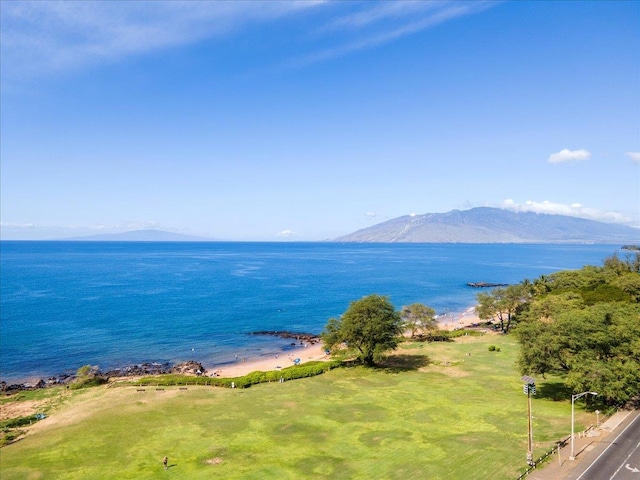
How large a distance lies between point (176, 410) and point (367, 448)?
27.1 metres

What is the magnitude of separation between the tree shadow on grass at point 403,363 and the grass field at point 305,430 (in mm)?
4114

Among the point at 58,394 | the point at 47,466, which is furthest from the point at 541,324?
the point at 58,394

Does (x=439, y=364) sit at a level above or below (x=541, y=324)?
below

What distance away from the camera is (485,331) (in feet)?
332

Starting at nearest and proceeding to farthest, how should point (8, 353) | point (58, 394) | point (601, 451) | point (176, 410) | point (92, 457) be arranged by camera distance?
point (601, 451) < point (92, 457) < point (176, 410) < point (58, 394) < point (8, 353)

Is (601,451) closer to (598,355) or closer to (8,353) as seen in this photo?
(598,355)

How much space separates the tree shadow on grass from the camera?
70.0 metres

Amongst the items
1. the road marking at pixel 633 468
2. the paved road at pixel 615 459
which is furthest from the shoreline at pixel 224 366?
the road marking at pixel 633 468

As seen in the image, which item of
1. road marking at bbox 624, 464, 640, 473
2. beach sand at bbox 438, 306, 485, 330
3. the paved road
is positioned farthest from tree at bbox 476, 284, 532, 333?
road marking at bbox 624, 464, 640, 473

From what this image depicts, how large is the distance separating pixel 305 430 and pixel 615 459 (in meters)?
30.2

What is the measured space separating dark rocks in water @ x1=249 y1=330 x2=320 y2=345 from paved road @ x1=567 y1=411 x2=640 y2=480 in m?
67.8

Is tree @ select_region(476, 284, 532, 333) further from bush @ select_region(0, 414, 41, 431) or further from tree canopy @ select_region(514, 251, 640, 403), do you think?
bush @ select_region(0, 414, 41, 431)

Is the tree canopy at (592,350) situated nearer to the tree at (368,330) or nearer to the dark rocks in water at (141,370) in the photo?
the tree at (368,330)

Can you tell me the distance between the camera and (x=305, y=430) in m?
46.2
